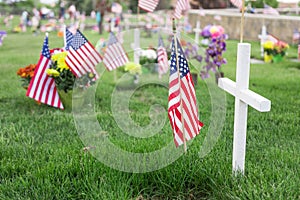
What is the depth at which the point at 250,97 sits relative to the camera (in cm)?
285

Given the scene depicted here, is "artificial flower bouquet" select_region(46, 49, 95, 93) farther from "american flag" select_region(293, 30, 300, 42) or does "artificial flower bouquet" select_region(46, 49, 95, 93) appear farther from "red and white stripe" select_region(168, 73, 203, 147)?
"american flag" select_region(293, 30, 300, 42)

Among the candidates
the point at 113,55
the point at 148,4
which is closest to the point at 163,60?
the point at 148,4

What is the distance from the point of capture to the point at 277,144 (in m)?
4.06

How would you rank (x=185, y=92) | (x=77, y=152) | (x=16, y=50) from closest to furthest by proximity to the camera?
(x=185, y=92) → (x=77, y=152) → (x=16, y=50)

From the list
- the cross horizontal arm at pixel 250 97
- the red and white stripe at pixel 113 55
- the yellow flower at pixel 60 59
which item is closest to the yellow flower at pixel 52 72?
the yellow flower at pixel 60 59

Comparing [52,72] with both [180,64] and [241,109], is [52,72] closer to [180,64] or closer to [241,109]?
[180,64]

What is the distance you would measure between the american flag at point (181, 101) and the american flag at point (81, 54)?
5.39ft

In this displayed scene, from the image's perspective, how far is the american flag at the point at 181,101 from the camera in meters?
→ 2.91

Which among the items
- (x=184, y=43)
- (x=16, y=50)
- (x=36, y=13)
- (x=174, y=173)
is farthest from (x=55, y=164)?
(x=36, y=13)

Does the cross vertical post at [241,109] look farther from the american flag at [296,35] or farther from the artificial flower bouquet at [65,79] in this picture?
the american flag at [296,35]

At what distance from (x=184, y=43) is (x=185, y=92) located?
17.8ft

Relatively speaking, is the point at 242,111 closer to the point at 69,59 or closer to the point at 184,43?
the point at 69,59

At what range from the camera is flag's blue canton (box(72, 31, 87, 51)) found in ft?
14.1

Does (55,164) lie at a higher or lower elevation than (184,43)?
lower
